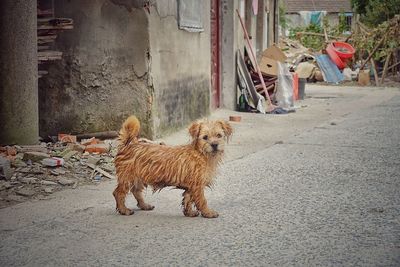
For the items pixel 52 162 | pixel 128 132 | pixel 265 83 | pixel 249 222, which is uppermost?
pixel 265 83

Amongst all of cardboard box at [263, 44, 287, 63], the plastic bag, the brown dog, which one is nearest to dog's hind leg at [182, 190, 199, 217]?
the brown dog

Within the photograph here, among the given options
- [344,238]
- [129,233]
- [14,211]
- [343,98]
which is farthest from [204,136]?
[343,98]

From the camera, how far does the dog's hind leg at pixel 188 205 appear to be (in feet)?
16.9

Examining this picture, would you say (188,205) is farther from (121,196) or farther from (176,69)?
(176,69)

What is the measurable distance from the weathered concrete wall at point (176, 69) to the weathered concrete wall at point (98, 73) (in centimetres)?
24

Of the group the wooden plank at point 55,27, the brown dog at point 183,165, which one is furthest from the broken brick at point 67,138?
the brown dog at point 183,165

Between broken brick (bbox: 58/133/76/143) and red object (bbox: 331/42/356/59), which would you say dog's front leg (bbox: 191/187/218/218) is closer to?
broken brick (bbox: 58/133/76/143)

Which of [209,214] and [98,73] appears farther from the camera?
[98,73]

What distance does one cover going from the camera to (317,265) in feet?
13.5

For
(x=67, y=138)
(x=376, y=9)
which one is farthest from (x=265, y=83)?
(x=376, y=9)

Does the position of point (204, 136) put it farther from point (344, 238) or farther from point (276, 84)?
point (276, 84)

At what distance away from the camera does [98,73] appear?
905 cm

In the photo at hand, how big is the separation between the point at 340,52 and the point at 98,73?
16.2 meters

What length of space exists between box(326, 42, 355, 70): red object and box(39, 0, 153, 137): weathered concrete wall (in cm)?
1581
